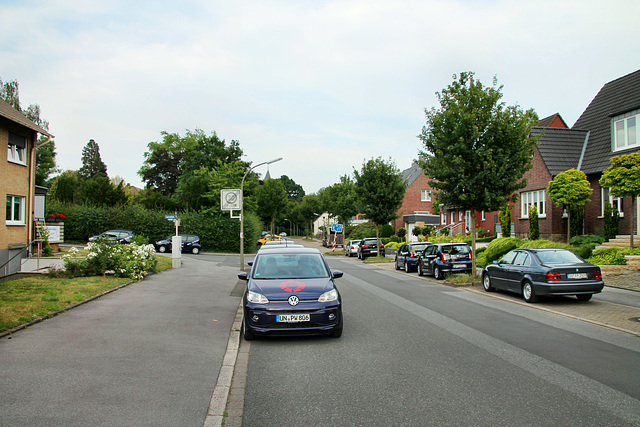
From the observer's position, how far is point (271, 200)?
234 ft

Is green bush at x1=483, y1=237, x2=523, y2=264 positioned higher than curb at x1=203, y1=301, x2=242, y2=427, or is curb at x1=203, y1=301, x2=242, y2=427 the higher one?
green bush at x1=483, y1=237, x2=523, y2=264

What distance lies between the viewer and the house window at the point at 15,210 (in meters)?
17.9

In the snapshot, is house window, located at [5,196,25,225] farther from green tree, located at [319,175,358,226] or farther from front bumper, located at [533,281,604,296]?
green tree, located at [319,175,358,226]

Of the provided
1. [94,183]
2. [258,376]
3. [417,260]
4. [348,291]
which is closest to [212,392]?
[258,376]

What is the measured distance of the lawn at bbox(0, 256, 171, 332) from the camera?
8680 mm

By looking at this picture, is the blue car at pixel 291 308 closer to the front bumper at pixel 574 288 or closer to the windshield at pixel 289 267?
the windshield at pixel 289 267

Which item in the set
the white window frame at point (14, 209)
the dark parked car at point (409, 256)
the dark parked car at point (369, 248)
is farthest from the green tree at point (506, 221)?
the white window frame at point (14, 209)

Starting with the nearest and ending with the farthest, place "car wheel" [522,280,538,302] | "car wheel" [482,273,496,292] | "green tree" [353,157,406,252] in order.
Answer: "car wheel" [522,280,538,302] → "car wheel" [482,273,496,292] → "green tree" [353,157,406,252]

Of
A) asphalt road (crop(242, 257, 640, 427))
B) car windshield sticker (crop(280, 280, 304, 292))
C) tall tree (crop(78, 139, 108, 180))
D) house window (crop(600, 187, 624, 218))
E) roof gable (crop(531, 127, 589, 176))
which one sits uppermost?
tall tree (crop(78, 139, 108, 180))

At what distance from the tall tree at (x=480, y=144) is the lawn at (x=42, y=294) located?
38.8 feet

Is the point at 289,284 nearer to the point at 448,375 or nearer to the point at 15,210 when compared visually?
the point at 448,375

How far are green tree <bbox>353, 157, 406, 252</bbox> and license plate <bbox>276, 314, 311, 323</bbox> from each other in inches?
1067

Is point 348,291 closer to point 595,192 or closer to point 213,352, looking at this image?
point 213,352

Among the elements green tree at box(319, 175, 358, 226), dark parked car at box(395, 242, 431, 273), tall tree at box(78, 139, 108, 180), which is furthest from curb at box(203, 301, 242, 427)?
tall tree at box(78, 139, 108, 180)
